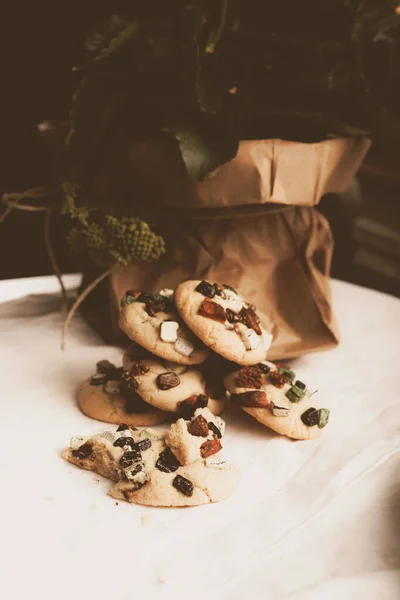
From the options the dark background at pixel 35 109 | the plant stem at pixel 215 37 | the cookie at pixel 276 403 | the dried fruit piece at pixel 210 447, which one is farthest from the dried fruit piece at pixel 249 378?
the dark background at pixel 35 109

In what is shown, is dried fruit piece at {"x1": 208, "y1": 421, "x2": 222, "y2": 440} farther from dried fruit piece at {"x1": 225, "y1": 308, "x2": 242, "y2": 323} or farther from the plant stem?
the plant stem

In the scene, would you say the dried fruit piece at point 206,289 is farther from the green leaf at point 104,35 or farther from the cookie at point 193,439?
the green leaf at point 104,35

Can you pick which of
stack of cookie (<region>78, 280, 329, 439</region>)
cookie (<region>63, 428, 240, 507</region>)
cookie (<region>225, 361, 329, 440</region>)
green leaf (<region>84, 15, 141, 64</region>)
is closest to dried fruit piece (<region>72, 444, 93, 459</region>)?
cookie (<region>63, 428, 240, 507</region>)

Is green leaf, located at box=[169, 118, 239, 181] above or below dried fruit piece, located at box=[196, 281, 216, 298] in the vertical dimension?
above

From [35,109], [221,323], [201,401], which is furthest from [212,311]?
[35,109]

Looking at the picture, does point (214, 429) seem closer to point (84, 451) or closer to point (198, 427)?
point (198, 427)

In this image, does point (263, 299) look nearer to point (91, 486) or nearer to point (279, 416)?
point (279, 416)

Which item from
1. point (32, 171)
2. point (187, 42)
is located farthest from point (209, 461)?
point (32, 171)
